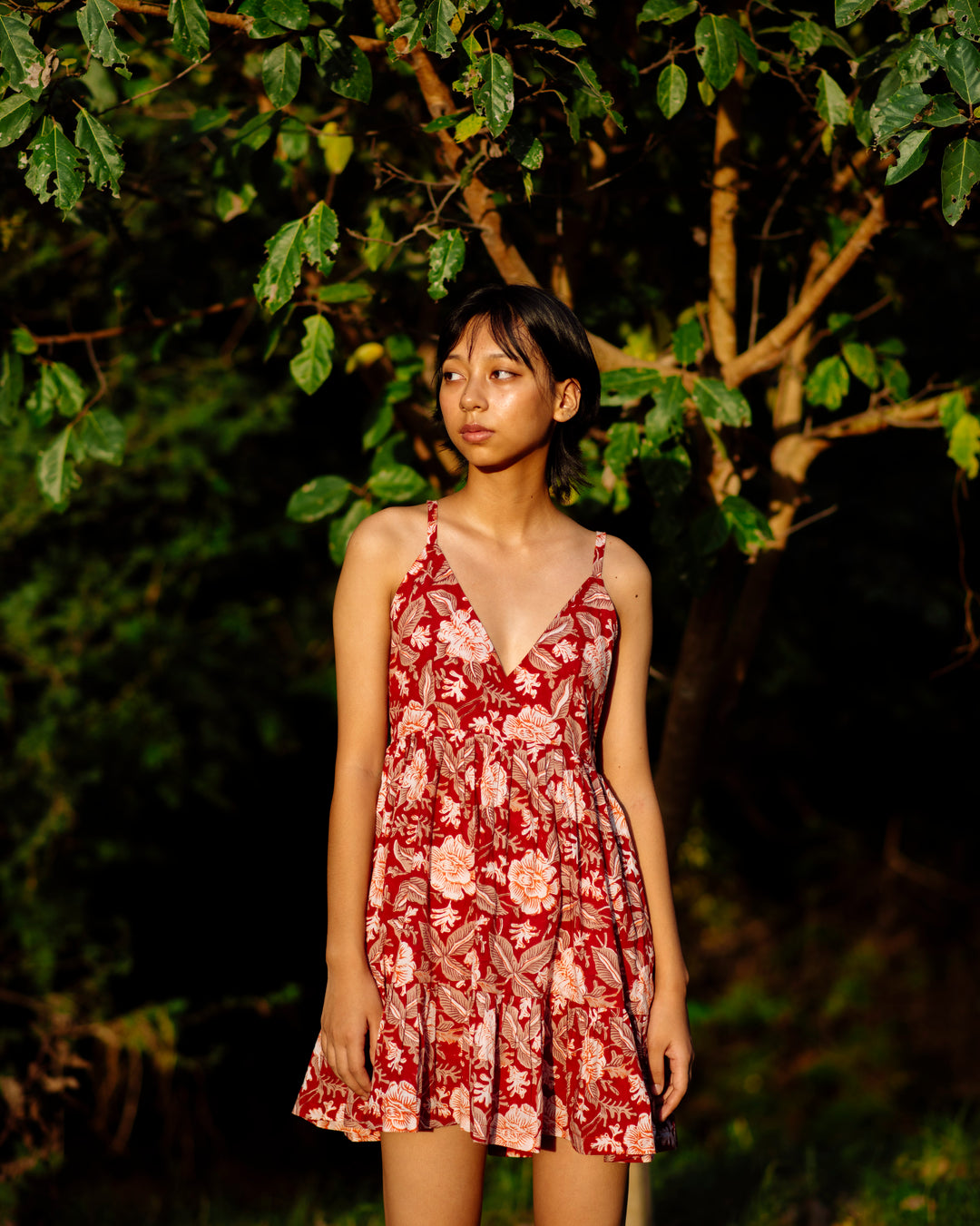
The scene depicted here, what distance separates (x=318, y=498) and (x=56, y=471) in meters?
0.54

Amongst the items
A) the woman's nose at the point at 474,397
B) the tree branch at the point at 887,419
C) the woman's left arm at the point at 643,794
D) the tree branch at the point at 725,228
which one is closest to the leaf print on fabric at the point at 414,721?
the woman's left arm at the point at 643,794

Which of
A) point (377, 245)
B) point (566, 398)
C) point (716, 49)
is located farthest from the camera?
point (377, 245)

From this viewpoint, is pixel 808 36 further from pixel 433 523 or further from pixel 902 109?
pixel 433 523

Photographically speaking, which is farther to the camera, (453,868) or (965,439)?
(965,439)

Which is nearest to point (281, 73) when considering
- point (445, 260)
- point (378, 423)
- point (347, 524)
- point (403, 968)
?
point (445, 260)

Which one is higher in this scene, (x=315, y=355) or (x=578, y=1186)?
(x=315, y=355)

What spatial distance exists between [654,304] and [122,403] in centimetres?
254

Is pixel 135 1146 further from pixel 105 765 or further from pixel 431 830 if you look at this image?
pixel 431 830

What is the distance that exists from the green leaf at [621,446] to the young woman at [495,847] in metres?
0.32

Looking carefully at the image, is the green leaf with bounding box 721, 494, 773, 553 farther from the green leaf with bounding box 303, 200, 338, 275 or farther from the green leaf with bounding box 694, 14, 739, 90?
the green leaf with bounding box 303, 200, 338, 275

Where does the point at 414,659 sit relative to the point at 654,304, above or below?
below

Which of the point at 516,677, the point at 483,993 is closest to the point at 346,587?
the point at 516,677

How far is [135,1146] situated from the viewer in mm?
4773

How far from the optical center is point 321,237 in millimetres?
2094
